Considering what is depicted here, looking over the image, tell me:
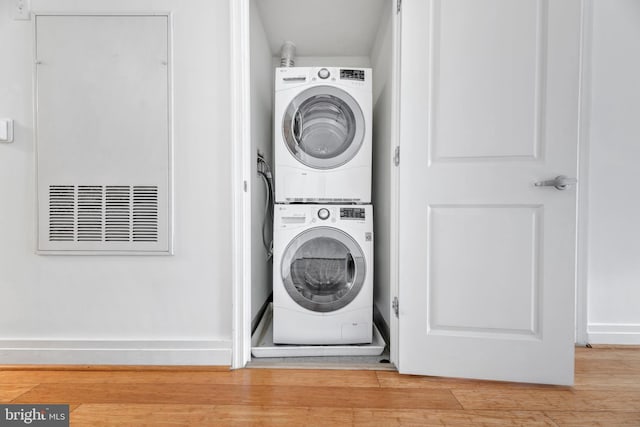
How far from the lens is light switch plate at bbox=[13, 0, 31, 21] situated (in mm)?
1439

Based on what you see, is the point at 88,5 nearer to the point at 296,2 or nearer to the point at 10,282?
the point at 296,2

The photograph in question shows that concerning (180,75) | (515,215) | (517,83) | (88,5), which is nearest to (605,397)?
(515,215)

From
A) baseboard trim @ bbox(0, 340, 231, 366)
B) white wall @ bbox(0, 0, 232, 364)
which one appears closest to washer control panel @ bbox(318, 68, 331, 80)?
white wall @ bbox(0, 0, 232, 364)

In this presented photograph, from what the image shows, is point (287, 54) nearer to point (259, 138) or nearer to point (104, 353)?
point (259, 138)

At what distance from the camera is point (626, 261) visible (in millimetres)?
1767

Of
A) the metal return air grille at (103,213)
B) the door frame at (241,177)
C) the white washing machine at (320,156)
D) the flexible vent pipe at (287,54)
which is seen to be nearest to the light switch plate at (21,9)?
the metal return air grille at (103,213)

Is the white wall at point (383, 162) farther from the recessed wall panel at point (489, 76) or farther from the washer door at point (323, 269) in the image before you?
the recessed wall panel at point (489, 76)

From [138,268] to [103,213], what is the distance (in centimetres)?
33

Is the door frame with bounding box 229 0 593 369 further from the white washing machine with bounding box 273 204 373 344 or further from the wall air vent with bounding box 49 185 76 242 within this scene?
the wall air vent with bounding box 49 185 76 242

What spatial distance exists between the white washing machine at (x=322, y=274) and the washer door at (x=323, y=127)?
32 centimetres

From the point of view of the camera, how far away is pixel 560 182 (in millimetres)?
1271

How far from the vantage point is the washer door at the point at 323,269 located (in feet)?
5.60

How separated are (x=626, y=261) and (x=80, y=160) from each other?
315cm

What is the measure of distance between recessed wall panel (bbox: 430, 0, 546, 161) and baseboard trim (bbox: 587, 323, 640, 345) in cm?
128
